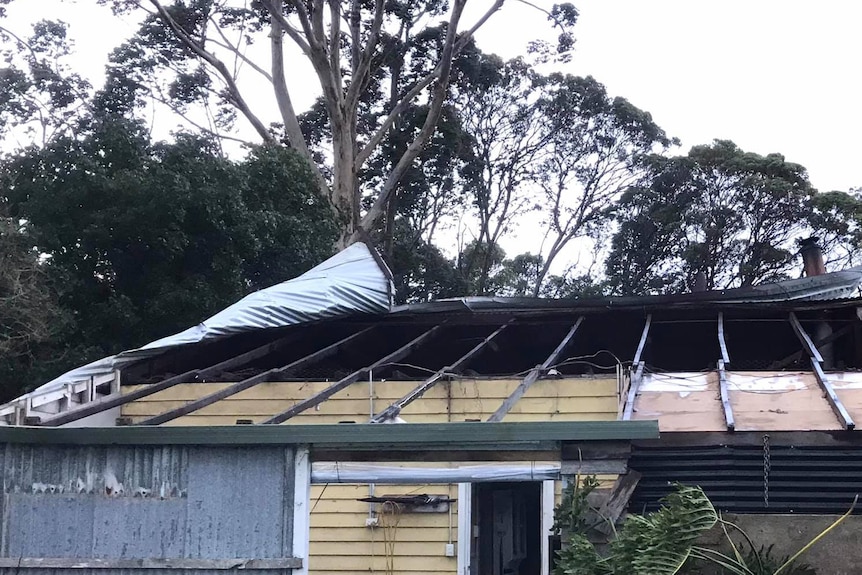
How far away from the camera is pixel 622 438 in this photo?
5.37 m

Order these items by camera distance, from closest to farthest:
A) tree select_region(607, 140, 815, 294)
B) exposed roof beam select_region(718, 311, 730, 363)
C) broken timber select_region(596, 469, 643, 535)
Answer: broken timber select_region(596, 469, 643, 535) < exposed roof beam select_region(718, 311, 730, 363) < tree select_region(607, 140, 815, 294)

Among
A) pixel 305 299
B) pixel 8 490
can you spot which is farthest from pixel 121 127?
pixel 8 490

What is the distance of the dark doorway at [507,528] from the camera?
10.0 metres

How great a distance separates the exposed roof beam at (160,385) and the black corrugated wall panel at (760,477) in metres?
3.84

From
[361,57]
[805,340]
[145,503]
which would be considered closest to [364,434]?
[145,503]

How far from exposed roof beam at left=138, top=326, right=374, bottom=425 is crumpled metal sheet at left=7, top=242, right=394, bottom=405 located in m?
0.38

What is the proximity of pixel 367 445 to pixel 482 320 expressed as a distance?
4902 mm

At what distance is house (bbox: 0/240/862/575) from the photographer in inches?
237

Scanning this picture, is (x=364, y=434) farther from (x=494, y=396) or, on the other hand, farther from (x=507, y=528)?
(x=507, y=528)

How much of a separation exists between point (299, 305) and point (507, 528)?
3300 millimetres

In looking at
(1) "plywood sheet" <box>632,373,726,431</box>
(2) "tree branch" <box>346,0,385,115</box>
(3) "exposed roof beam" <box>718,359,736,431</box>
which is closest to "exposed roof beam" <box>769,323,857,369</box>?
(3) "exposed roof beam" <box>718,359,736,431</box>

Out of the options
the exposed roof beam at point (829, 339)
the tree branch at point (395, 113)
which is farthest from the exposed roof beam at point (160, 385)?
the tree branch at point (395, 113)

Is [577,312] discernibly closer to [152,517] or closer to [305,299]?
[305,299]

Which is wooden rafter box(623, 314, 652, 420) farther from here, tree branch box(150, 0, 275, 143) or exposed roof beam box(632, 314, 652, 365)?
tree branch box(150, 0, 275, 143)
